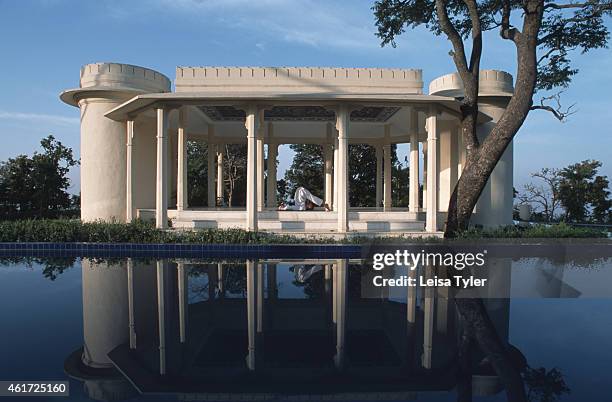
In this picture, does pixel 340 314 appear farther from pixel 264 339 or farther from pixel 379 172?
pixel 379 172

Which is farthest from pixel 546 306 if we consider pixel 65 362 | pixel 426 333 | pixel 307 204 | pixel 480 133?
pixel 307 204

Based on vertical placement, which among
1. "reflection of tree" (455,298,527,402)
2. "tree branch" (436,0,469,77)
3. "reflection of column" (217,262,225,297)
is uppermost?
"tree branch" (436,0,469,77)

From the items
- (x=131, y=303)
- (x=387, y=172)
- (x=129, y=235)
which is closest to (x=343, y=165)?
(x=129, y=235)

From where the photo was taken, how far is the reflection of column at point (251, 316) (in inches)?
143

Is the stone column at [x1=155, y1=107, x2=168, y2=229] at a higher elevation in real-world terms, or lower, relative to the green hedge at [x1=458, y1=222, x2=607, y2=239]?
higher

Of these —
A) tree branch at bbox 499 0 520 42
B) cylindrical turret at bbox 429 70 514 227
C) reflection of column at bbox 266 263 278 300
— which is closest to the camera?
reflection of column at bbox 266 263 278 300

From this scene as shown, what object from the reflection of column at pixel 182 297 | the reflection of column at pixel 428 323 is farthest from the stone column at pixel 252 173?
the reflection of column at pixel 428 323

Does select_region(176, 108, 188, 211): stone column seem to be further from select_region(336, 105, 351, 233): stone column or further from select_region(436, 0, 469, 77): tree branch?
select_region(436, 0, 469, 77): tree branch

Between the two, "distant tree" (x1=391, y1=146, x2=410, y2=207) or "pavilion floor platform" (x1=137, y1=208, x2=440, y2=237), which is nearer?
"pavilion floor platform" (x1=137, y1=208, x2=440, y2=237)

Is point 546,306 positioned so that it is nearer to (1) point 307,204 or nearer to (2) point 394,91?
(2) point 394,91

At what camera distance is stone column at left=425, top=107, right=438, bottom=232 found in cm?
Answer: 1062

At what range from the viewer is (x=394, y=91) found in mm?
12430

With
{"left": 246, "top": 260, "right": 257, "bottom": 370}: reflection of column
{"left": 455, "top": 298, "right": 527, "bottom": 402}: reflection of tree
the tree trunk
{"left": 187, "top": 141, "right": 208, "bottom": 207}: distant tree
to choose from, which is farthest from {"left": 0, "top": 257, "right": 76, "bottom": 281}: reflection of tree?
{"left": 187, "top": 141, "right": 208, "bottom": 207}: distant tree

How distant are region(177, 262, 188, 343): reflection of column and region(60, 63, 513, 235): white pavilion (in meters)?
3.19
